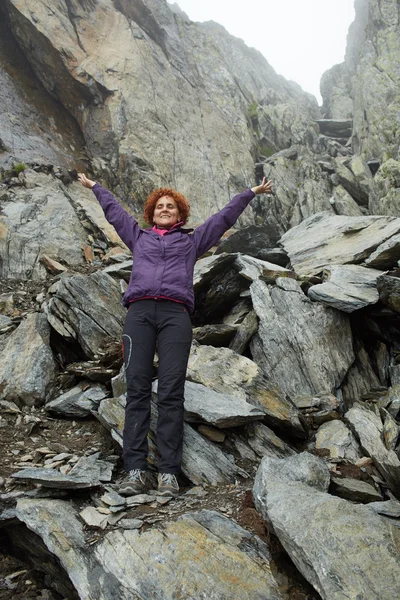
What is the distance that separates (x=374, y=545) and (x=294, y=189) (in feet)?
99.6

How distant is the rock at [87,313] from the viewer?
11961 millimetres

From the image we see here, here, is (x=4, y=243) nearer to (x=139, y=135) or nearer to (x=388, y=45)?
(x=139, y=135)

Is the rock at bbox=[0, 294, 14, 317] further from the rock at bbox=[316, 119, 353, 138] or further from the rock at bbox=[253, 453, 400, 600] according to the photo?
the rock at bbox=[316, 119, 353, 138]

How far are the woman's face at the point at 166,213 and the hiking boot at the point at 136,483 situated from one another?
465cm

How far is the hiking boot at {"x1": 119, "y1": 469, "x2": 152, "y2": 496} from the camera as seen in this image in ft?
21.1

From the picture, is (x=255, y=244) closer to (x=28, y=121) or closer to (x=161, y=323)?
(x=161, y=323)

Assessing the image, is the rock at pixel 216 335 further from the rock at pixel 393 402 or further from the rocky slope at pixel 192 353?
the rock at pixel 393 402

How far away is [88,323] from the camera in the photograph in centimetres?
1220

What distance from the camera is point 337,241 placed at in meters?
19.3

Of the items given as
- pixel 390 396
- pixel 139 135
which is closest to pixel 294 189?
pixel 139 135

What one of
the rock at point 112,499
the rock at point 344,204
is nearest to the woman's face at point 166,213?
the rock at point 112,499

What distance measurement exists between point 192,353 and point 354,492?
537 cm

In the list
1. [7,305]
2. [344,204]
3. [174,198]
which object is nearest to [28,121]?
[7,305]

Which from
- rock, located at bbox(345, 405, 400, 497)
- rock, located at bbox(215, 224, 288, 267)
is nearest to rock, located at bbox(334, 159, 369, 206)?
rock, located at bbox(215, 224, 288, 267)
